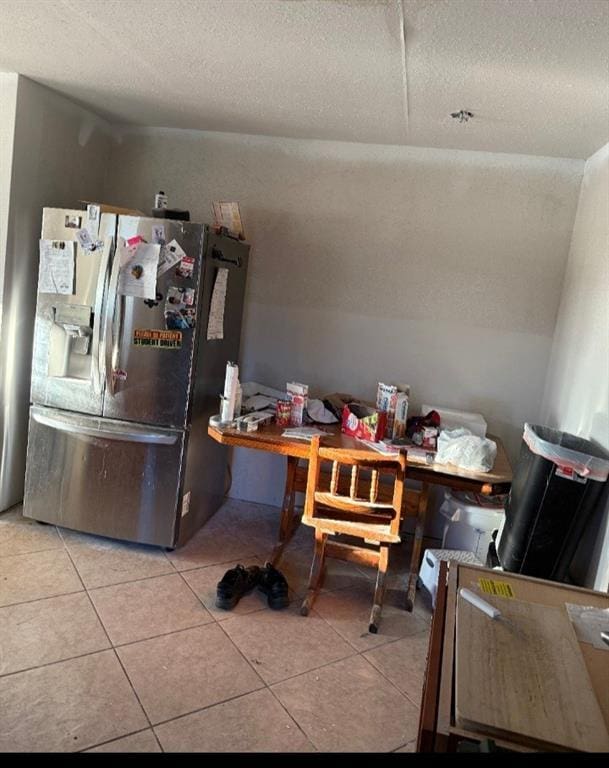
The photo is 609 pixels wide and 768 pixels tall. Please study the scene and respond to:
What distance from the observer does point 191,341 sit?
281cm

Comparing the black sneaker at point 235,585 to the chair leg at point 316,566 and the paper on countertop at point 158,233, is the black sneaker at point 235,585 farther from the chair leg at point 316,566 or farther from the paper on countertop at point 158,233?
the paper on countertop at point 158,233

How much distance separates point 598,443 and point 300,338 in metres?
1.92

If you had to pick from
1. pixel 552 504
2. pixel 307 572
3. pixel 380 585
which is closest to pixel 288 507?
pixel 307 572

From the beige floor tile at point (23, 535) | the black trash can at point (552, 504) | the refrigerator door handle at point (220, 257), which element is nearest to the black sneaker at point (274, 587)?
the black trash can at point (552, 504)

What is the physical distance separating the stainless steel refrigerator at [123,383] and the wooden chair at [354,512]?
0.79 meters

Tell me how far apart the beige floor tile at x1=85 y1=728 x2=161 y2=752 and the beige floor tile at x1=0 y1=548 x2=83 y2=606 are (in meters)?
0.96

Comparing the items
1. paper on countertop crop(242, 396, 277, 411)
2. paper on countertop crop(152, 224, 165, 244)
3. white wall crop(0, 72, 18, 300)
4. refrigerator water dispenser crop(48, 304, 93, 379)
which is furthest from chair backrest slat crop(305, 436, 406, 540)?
white wall crop(0, 72, 18, 300)

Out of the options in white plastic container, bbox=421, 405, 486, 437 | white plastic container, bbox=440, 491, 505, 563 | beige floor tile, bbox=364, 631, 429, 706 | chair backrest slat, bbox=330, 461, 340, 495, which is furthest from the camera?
white plastic container, bbox=421, 405, 486, 437

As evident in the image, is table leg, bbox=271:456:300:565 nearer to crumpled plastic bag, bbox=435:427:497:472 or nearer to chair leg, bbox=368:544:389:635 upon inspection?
chair leg, bbox=368:544:389:635

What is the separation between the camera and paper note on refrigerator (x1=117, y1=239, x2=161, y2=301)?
9.00ft

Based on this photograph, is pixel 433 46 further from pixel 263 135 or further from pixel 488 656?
pixel 488 656

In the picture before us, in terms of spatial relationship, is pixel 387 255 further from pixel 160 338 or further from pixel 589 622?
pixel 589 622

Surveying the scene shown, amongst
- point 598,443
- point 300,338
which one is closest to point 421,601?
point 598,443

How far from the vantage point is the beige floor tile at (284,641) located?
87.5 inches
